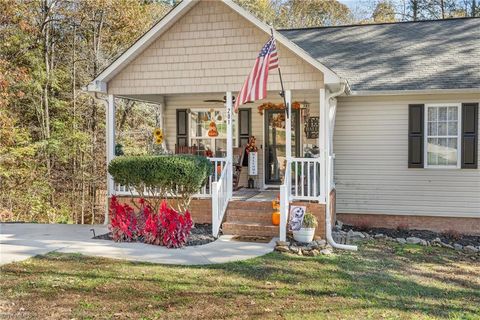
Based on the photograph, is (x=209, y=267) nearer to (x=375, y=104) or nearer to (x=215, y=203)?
(x=215, y=203)

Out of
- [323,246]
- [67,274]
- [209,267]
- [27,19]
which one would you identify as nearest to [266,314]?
[209,267]

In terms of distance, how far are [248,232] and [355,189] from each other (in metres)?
3.36

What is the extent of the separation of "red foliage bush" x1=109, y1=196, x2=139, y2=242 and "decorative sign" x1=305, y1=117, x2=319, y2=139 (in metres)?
4.99

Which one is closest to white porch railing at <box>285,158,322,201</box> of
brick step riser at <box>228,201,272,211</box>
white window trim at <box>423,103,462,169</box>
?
brick step riser at <box>228,201,272,211</box>

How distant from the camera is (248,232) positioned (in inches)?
341

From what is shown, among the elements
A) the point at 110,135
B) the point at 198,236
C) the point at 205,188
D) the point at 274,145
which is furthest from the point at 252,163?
the point at 110,135

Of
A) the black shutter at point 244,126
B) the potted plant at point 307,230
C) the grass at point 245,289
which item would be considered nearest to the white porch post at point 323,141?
the potted plant at point 307,230

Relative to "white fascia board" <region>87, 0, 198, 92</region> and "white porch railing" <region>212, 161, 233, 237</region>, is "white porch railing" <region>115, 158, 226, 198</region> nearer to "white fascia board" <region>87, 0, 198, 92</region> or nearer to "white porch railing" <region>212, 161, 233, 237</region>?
"white porch railing" <region>212, 161, 233, 237</region>

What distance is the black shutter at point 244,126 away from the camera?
1187 cm

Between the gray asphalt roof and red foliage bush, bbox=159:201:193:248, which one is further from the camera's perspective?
the gray asphalt roof

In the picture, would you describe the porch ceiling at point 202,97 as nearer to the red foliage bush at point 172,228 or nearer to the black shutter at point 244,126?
the black shutter at point 244,126

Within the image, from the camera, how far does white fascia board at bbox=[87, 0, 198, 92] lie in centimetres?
913

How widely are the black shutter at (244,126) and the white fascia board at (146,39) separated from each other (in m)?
3.31

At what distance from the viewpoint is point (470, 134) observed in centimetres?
991
